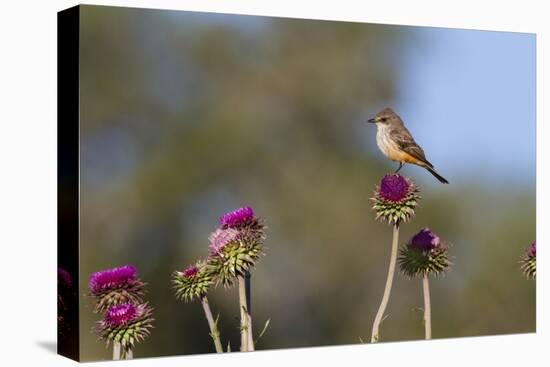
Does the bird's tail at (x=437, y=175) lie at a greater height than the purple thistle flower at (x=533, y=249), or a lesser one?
greater

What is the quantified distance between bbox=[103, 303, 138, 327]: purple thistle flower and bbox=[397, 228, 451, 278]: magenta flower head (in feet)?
9.58

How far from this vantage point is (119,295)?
11.1 metres

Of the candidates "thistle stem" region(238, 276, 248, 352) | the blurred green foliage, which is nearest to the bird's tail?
the blurred green foliage

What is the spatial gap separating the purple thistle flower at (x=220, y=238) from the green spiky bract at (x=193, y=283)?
186 millimetres

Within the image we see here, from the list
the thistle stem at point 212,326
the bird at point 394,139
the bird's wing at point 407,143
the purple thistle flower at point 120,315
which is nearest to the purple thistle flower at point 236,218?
the thistle stem at point 212,326

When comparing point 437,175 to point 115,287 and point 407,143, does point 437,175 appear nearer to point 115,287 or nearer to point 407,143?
point 407,143

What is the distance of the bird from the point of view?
12.5 meters

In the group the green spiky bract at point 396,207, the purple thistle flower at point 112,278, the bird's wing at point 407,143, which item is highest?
the bird's wing at point 407,143

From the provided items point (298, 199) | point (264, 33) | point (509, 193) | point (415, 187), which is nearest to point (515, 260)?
point (509, 193)

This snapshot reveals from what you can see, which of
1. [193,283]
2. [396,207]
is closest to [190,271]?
[193,283]

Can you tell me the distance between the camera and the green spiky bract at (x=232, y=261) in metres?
11.4

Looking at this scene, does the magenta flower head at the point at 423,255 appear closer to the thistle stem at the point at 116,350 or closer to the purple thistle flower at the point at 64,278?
the thistle stem at the point at 116,350

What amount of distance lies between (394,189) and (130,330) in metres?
2.91

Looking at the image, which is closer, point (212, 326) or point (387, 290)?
point (212, 326)
